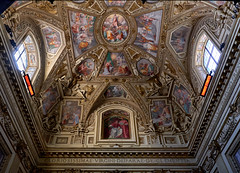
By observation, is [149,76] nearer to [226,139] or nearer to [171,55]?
[171,55]

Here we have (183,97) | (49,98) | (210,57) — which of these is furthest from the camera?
(49,98)

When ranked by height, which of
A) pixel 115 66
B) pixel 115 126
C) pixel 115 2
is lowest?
pixel 115 126

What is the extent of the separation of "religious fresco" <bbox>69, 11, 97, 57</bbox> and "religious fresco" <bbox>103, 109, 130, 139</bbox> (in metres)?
5.72

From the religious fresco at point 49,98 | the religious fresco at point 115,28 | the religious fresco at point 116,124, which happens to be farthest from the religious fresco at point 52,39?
the religious fresco at point 116,124

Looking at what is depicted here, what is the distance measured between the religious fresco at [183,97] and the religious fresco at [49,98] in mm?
9444

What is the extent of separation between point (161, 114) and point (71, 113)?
7.23 meters

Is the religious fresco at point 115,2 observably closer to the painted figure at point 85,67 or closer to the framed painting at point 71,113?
the painted figure at point 85,67

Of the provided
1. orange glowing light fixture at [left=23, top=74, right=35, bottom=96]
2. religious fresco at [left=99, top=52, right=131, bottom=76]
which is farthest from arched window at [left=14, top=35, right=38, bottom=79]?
religious fresco at [left=99, top=52, right=131, bottom=76]

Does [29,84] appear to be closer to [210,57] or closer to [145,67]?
[145,67]

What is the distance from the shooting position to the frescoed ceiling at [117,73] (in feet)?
43.3

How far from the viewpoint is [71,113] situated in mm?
15594

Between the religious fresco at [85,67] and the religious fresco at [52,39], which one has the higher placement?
the religious fresco at [85,67]

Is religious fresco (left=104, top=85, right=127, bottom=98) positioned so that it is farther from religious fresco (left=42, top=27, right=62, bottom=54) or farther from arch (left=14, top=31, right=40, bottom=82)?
arch (left=14, top=31, right=40, bottom=82)

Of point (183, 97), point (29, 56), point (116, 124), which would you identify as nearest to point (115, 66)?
point (116, 124)
